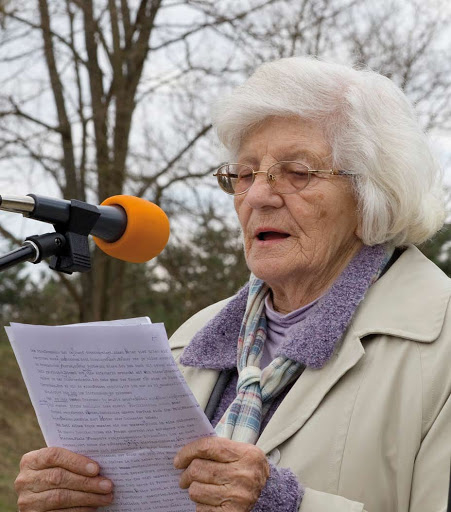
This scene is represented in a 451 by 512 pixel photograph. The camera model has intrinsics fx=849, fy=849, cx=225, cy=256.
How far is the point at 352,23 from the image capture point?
695cm

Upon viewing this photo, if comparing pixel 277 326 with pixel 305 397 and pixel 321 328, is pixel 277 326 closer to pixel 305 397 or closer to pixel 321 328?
pixel 321 328

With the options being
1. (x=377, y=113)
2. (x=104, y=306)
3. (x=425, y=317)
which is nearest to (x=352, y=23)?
(x=104, y=306)

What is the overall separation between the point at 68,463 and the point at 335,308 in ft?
2.89

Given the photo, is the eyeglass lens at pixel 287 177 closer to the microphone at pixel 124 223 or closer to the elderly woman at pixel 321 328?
the elderly woman at pixel 321 328

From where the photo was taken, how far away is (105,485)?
2.22 m

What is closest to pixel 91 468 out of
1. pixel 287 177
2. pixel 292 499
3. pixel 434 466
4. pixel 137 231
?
pixel 292 499

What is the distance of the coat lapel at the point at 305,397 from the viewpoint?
92.4 inches

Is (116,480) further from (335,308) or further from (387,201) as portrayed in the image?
(387,201)

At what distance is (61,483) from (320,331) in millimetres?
840

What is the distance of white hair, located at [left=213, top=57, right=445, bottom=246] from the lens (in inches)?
102

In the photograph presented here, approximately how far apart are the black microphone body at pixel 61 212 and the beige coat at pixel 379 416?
768 millimetres

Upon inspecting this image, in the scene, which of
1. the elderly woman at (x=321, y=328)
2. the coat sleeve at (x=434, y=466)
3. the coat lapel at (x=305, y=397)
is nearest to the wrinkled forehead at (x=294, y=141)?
the elderly woman at (x=321, y=328)

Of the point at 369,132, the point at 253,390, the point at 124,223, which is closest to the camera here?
the point at 124,223

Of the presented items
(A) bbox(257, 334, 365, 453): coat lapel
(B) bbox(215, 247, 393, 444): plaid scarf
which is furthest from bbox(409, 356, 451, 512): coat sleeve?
(B) bbox(215, 247, 393, 444): plaid scarf
